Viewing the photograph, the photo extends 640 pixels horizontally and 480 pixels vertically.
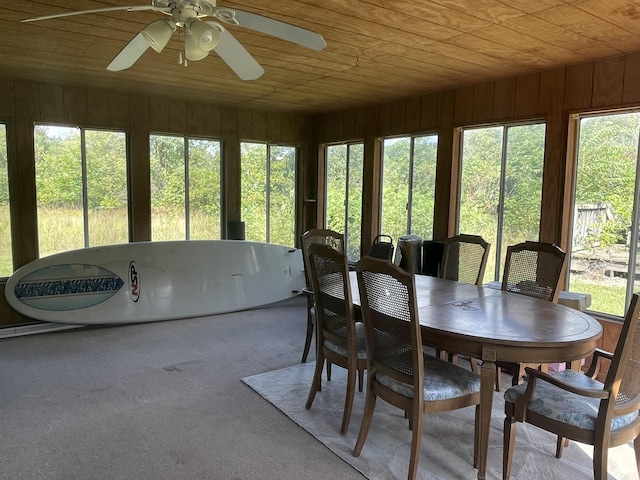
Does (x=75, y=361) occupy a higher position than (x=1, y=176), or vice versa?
(x=1, y=176)

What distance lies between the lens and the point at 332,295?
9.17 ft

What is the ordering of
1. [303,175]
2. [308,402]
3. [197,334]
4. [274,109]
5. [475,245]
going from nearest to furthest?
[308,402]
[475,245]
[197,334]
[274,109]
[303,175]

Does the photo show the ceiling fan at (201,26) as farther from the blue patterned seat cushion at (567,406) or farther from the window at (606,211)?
the window at (606,211)

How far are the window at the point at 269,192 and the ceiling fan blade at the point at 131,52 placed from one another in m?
3.48

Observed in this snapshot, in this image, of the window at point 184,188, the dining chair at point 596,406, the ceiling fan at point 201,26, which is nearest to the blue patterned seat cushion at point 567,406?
the dining chair at point 596,406

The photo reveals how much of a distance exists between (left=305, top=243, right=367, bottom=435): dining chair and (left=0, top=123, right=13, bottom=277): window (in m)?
3.56

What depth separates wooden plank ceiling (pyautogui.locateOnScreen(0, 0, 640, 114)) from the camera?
104 inches

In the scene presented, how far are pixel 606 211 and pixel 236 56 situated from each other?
10.00 feet

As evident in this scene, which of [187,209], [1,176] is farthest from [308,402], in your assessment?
[1,176]

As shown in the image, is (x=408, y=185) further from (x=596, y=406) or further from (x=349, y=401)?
(x=596, y=406)

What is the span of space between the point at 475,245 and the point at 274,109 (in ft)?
11.6

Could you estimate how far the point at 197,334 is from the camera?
14.9 feet

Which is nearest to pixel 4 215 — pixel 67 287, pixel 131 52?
pixel 67 287

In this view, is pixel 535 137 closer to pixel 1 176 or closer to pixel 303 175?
pixel 303 175
